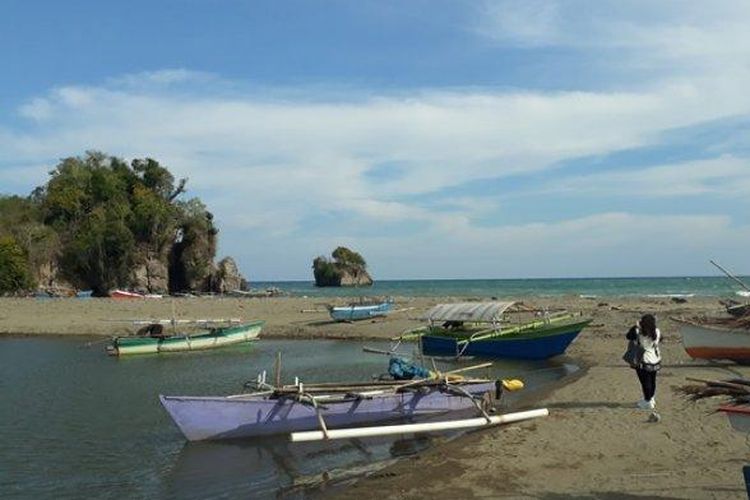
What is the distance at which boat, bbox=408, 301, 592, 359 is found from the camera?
2453 cm

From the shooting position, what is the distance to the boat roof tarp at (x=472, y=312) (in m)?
25.6

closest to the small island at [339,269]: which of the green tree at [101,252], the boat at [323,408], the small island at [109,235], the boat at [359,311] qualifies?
the small island at [109,235]

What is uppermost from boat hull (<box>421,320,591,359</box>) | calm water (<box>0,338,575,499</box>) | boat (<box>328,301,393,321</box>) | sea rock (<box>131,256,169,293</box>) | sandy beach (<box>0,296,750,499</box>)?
sea rock (<box>131,256,169,293</box>)

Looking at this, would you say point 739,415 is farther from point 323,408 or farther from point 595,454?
point 323,408

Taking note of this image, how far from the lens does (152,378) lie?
22.7 metres

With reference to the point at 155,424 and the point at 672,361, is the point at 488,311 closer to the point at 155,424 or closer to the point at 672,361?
the point at 672,361

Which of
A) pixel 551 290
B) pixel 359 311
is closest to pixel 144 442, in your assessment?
pixel 359 311

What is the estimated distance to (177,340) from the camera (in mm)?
30250

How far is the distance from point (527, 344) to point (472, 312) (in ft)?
8.24

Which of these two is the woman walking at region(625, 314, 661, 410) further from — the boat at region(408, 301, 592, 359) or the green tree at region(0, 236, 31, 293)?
the green tree at region(0, 236, 31, 293)

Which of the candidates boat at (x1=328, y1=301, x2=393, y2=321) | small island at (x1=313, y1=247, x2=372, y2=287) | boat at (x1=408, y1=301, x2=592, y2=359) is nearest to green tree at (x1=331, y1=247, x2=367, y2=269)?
small island at (x1=313, y1=247, x2=372, y2=287)

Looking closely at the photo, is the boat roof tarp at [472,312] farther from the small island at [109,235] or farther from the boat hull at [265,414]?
the small island at [109,235]

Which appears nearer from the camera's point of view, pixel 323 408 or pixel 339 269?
pixel 323 408

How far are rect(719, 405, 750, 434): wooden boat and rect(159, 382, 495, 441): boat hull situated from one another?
746 cm
